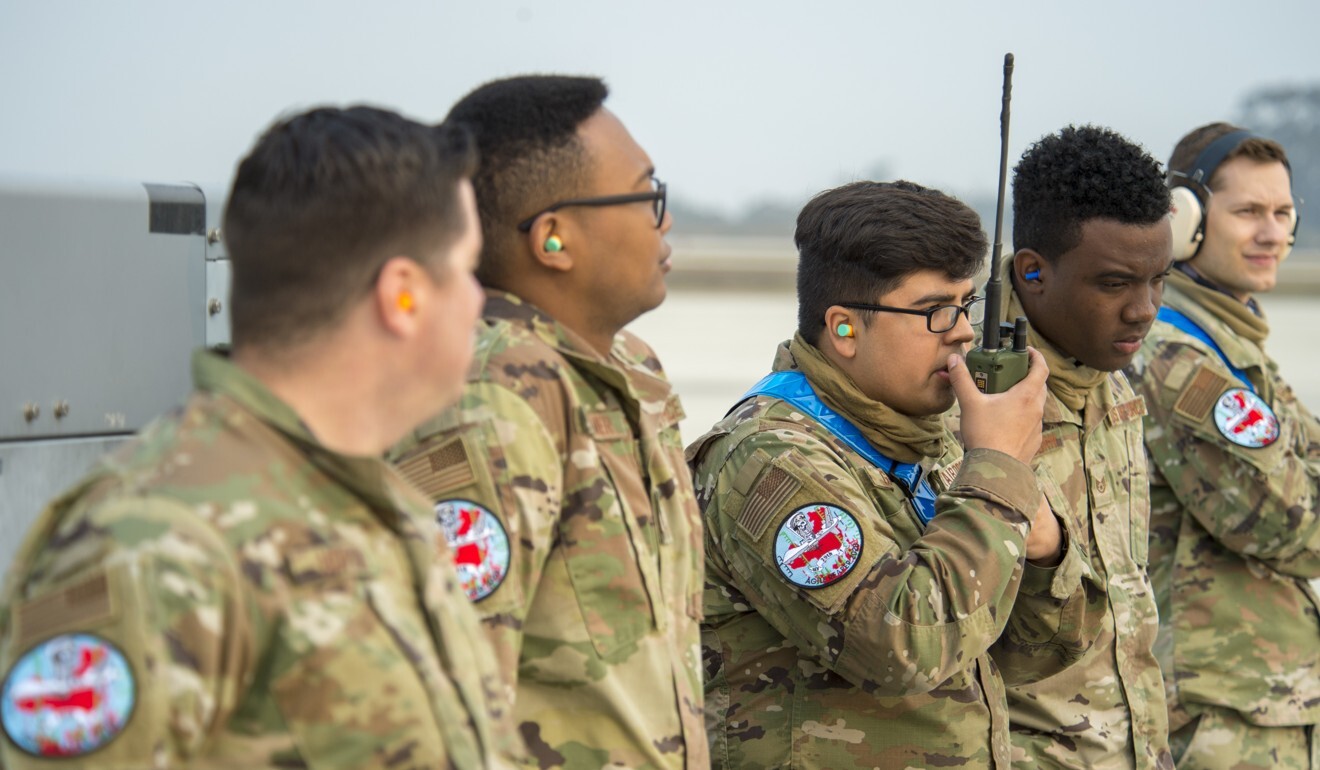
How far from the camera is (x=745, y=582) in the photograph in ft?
8.96

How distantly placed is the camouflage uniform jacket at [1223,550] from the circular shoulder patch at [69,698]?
10.8 feet

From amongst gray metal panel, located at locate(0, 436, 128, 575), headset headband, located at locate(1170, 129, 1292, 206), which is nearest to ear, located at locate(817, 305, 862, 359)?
gray metal panel, located at locate(0, 436, 128, 575)

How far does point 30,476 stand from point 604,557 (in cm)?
92

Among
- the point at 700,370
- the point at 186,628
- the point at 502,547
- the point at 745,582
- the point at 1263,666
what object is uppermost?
the point at 186,628

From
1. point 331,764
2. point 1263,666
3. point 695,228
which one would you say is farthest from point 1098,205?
point 695,228

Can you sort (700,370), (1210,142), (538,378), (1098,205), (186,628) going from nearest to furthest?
(186,628)
(538,378)
(1098,205)
(1210,142)
(700,370)

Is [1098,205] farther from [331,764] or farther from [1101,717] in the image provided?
[331,764]

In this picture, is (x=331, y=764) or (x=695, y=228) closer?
(x=331, y=764)

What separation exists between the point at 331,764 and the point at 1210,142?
13.1 ft

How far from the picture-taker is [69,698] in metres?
1.25

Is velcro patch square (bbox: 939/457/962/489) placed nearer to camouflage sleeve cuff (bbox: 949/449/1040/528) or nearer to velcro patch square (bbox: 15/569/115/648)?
camouflage sleeve cuff (bbox: 949/449/1040/528)

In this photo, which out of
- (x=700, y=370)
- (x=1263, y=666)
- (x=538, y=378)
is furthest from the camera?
(x=700, y=370)

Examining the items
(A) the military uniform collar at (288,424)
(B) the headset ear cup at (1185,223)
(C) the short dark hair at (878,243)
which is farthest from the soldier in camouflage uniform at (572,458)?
(B) the headset ear cup at (1185,223)

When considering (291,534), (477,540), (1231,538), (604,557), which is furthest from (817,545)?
(1231,538)
